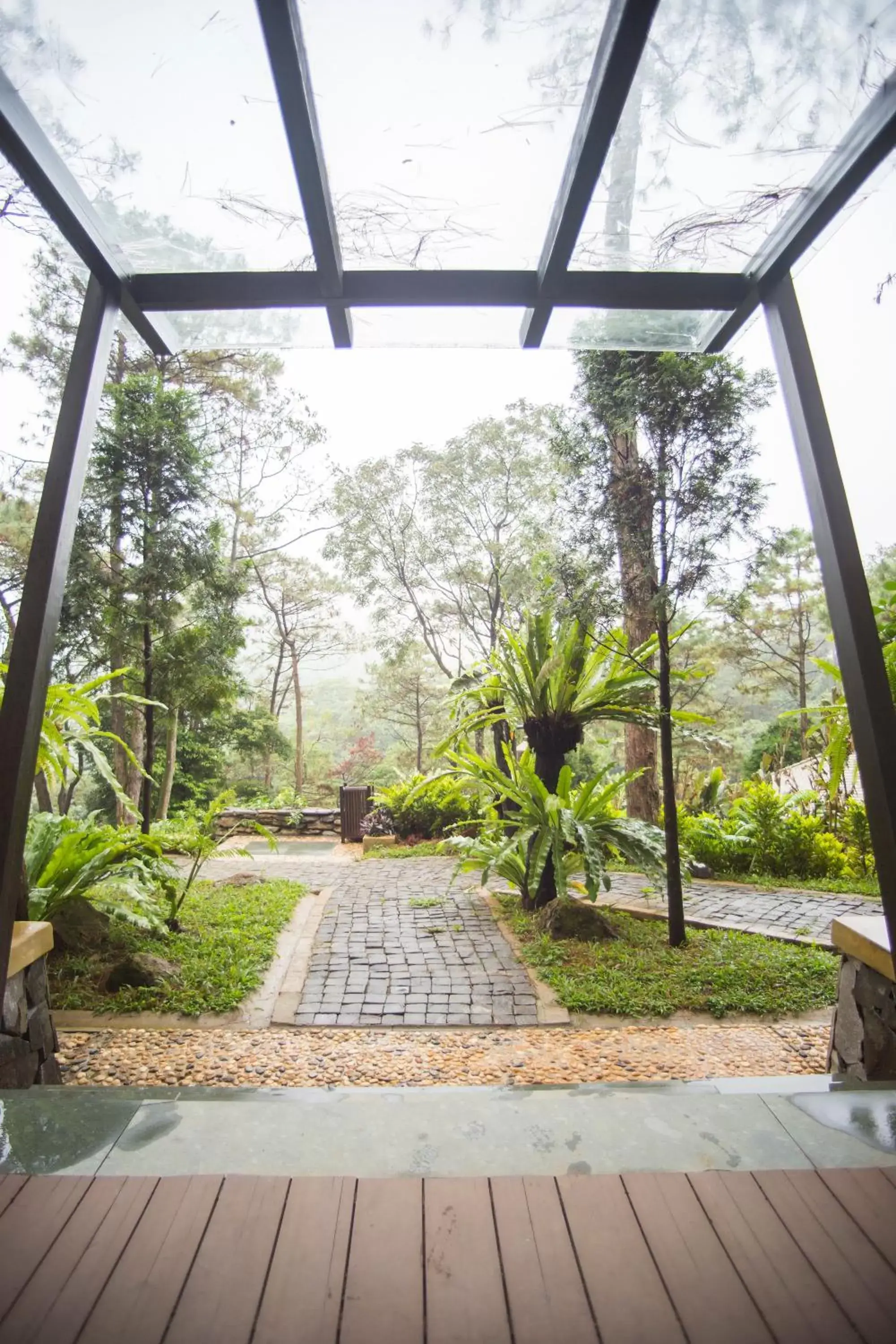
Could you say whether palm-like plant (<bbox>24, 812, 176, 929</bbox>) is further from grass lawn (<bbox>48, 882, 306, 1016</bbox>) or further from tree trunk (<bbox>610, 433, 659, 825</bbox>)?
tree trunk (<bbox>610, 433, 659, 825</bbox>)

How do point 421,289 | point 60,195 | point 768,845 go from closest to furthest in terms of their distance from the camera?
1. point 60,195
2. point 421,289
3. point 768,845

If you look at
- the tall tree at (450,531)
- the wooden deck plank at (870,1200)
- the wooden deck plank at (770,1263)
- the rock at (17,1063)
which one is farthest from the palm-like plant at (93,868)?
the tall tree at (450,531)

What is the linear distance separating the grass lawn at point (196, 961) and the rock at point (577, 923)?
→ 155cm

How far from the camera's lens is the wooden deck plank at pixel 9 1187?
1038 mm

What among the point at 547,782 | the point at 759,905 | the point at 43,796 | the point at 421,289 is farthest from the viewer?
the point at 43,796

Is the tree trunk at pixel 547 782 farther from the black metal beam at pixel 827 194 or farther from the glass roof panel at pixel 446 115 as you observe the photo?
the glass roof panel at pixel 446 115

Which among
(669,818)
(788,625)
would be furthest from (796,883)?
(788,625)

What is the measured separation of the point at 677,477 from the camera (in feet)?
11.9

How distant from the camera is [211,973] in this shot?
10.6ft

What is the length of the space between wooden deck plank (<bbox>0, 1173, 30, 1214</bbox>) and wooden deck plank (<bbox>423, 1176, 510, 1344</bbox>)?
65 cm

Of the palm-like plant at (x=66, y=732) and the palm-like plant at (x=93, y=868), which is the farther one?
the palm-like plant at (x=93, y=868)

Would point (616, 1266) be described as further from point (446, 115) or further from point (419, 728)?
point (419, 728)

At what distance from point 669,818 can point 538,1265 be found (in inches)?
114

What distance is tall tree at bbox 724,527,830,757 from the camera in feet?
38.8
